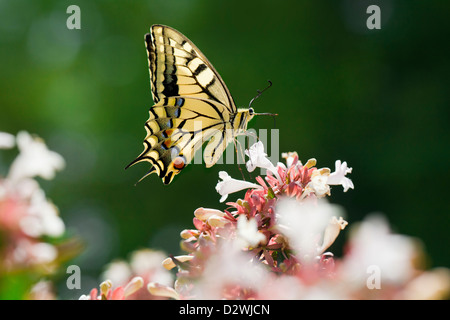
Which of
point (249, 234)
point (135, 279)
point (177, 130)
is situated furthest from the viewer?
point (177, 130)

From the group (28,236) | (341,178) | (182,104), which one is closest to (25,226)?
(28,236)

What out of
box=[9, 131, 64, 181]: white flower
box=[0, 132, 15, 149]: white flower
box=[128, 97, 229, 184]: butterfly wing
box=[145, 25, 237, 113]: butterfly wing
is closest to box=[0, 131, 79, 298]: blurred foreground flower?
box=[0, 132, 15, 149]: white flower

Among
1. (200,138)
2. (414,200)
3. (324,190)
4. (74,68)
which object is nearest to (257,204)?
(324,190)

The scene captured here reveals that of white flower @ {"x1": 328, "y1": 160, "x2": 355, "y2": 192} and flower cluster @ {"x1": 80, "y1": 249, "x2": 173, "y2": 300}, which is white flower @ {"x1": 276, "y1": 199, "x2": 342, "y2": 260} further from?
flower cluster @ {"x1": 80, "y1": 249, "x2": 173, "y2": 300}

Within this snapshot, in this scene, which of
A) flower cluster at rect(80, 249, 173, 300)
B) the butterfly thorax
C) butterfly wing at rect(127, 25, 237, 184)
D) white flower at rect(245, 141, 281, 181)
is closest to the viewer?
flower cluster at rect(80, 249, 173, 300)

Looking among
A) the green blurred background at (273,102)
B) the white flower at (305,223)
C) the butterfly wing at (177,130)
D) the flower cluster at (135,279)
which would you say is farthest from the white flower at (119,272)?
the green blurred background at (273,102)

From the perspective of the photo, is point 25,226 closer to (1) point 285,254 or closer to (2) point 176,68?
(1) point 285,254

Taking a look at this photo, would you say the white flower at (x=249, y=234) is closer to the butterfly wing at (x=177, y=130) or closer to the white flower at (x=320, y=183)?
the white flower at (x=320, y=183)
